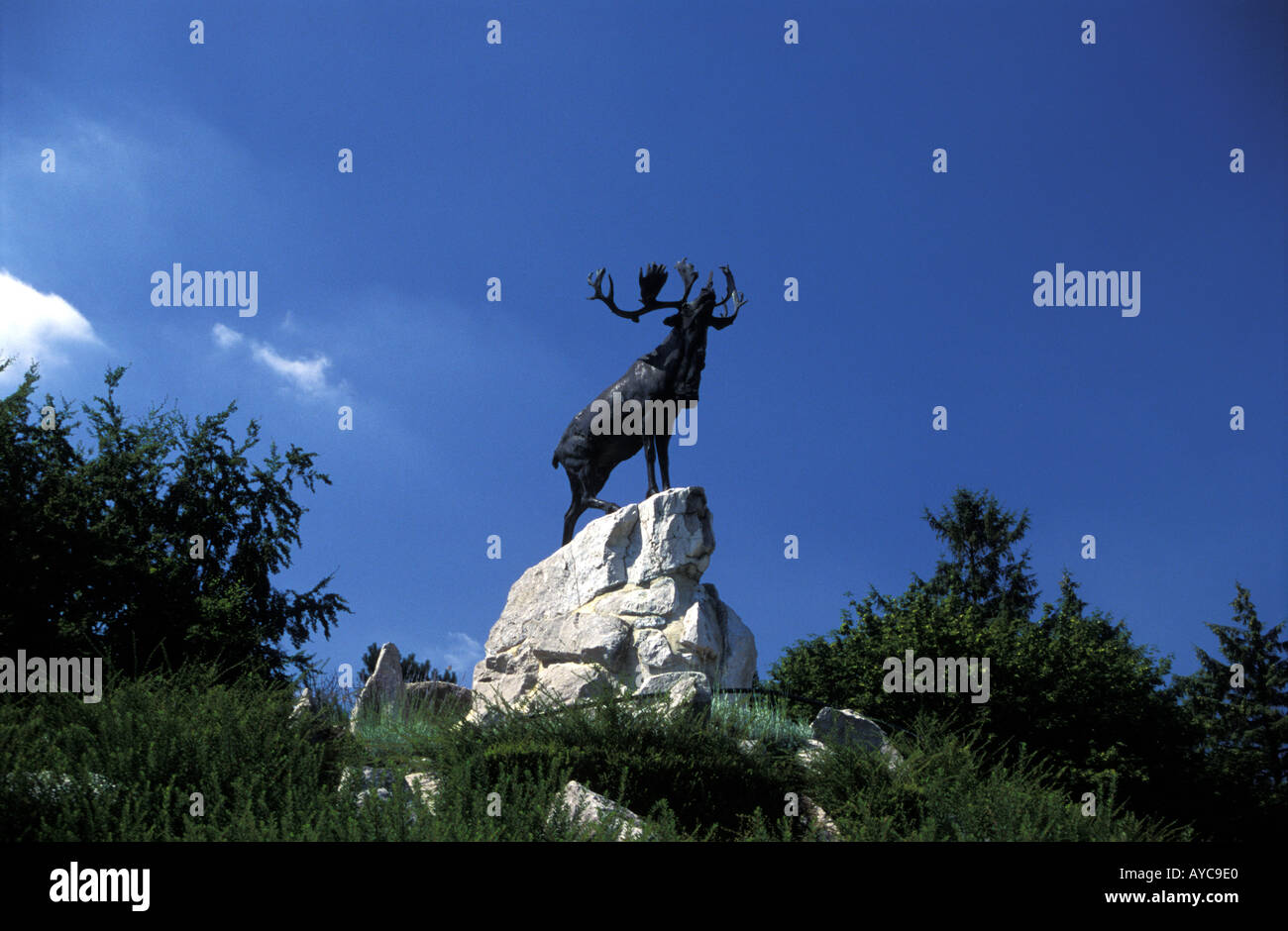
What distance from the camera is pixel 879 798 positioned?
9.86 m

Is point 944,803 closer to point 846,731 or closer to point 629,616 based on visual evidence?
point 846,731

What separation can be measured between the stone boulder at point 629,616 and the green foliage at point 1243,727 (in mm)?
18081

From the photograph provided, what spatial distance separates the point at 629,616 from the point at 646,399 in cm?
339

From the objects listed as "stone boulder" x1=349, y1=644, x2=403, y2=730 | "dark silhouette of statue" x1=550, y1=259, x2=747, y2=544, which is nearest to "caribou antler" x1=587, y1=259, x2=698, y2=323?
"dark silhouette of statue" x1=550, y1=259, x2=747, y2=544

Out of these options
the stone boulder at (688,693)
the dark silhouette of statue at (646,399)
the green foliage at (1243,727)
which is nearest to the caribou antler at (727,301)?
the dark silhouette of statue at (646,399)

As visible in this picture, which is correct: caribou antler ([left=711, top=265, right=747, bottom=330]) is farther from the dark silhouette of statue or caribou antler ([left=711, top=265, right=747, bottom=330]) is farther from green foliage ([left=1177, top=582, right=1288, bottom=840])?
green foliage ([left=1177, top=582, right=1288, bottom=840])

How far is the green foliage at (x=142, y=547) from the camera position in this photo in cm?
1844

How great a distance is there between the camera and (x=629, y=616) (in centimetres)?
1361

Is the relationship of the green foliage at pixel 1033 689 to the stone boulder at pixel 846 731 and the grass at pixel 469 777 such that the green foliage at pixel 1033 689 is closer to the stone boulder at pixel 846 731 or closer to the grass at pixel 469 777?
the stone boulder at pixel 846 731

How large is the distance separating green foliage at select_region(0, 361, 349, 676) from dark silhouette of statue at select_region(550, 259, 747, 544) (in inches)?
295

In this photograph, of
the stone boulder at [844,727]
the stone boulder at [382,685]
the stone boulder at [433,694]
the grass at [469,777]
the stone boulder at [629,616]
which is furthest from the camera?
the stone boulder at [433,694]
